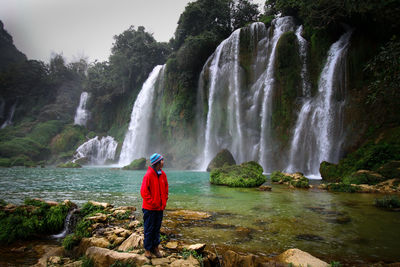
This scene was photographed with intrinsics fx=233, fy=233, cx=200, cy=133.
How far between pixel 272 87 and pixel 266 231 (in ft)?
62.7

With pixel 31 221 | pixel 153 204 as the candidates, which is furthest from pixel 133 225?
pixel 31 221

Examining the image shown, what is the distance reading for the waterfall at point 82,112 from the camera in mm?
49094

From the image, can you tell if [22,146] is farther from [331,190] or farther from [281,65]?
[331,190]

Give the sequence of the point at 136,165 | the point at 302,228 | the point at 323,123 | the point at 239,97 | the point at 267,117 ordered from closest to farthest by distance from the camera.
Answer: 1. the point at 302,228
2. the point at 323,123
3. the point at 267,117
4. the point at 239,97
5. the point at 136,165

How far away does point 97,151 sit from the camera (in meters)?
38.8

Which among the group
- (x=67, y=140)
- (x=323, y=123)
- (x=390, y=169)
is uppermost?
(x=323, y=123)

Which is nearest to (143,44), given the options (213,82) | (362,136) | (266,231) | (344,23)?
(213,82)

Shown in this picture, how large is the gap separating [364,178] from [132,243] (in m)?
10.6

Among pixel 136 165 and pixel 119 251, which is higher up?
pixel 136 165

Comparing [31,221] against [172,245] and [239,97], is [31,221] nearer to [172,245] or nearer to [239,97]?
[172,245]

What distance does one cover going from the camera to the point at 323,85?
1819cm

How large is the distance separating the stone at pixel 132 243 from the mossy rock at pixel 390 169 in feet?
35.5

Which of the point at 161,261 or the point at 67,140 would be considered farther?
the point at 67,140

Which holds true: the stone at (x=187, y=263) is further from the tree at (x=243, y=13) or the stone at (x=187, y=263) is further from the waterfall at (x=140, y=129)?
the tree at (x=243, y=13)
